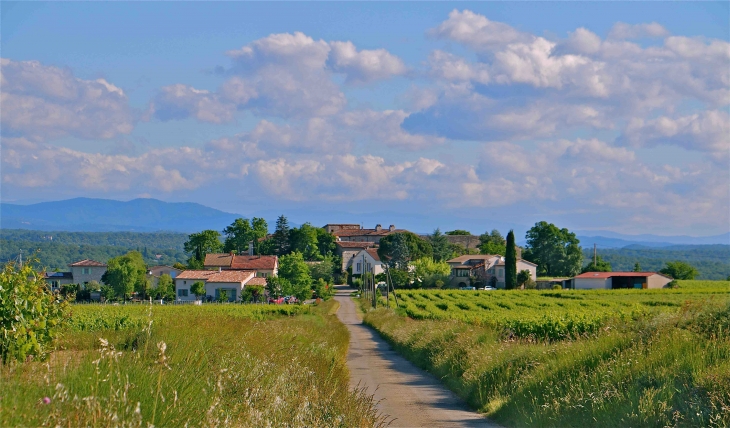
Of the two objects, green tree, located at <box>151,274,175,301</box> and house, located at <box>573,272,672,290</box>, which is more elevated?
house, located at <box>573,272,672,290</box>

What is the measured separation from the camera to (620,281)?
108938 mm

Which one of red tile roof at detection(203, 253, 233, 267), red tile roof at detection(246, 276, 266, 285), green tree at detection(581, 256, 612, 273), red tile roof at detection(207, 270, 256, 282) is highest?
red tile roof at detection(203, 253, 233, 267)

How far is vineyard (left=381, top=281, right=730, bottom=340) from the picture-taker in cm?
2914

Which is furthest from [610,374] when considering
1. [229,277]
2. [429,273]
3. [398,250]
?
[398,250]

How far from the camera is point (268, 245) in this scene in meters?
161

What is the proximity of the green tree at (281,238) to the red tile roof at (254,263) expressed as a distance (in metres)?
21.2

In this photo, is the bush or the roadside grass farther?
the bush

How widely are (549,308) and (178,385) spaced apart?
5625cm

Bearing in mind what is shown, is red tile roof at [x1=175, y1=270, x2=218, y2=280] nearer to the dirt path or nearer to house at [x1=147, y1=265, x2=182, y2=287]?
house at [x1=147, y1=265, x2=182, y2=287]

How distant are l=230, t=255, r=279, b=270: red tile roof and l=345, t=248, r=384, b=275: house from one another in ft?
51.8

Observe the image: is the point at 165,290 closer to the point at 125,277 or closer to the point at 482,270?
the point at 125,277

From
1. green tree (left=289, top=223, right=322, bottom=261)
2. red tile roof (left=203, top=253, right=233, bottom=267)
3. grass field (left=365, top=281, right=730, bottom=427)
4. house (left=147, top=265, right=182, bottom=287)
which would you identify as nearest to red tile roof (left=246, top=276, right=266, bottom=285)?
red tile roof (left=203, top=253, right=233, bottom=267)

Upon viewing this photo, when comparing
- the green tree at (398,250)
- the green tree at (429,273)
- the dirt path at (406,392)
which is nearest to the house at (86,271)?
the green tree at (398,250)

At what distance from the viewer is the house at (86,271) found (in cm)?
13988
